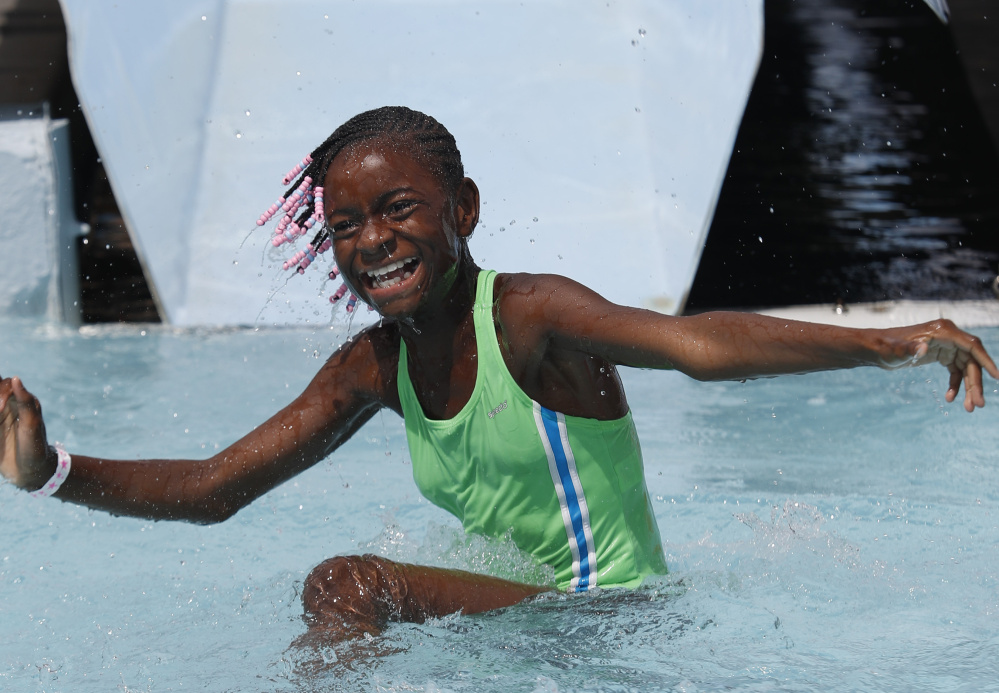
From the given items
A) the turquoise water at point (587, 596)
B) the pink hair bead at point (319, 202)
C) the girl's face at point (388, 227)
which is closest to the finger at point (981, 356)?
the turquoise water at point (587, 596)

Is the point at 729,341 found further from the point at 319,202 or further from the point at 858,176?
the point at 858,176

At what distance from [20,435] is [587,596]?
1.11 metres

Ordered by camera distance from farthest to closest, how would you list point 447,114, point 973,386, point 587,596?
point 447,114, point 587,596, point 973,386

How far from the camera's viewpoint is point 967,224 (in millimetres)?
5543

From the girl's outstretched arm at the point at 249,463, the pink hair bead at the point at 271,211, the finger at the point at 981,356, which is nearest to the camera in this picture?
the finger at the point at 981,356

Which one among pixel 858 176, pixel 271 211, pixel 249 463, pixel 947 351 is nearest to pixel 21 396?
pixel 249 463

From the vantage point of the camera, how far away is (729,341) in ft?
5.85

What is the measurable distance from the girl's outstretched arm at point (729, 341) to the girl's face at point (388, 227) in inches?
7.1

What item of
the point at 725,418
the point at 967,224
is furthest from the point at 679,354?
the point at 967,224

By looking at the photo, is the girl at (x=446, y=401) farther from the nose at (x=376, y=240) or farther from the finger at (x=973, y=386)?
the finger at (x=973, y=386)

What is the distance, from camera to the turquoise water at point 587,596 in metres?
2.08

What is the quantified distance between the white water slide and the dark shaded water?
0.17m

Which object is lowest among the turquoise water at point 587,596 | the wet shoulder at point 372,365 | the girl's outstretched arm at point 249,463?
the turquoise water at point 587,596

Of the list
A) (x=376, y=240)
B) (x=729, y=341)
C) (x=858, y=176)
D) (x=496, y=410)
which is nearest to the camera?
(x=729, y=341)
